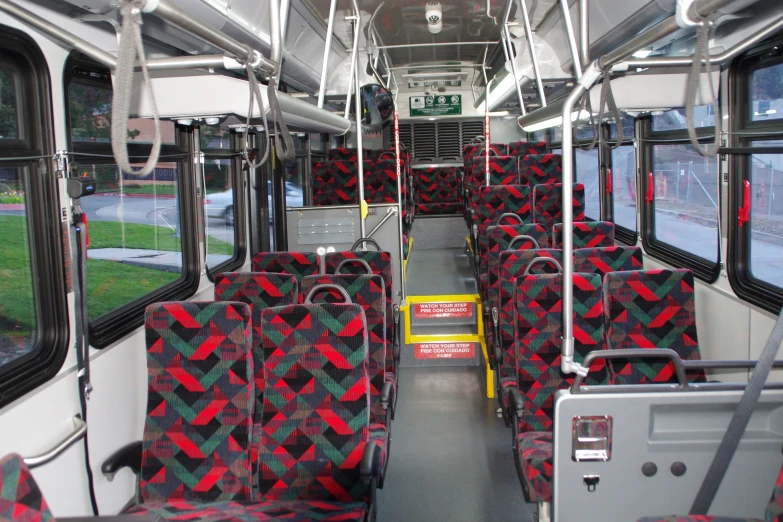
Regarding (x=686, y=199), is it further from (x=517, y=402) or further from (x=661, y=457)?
(x=661, y=457)

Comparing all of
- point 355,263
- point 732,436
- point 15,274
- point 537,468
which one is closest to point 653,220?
point 355,263

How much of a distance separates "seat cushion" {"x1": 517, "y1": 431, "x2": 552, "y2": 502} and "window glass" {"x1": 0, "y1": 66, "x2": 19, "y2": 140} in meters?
2.77

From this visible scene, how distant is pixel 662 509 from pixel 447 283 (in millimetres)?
5766

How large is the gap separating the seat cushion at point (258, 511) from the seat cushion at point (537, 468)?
81 centimetres

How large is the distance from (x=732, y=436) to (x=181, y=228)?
4.10 metres

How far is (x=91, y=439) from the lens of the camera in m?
3.34

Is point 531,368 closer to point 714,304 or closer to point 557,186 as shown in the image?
point 714,304

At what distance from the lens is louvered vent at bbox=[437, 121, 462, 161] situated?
14.1 metres

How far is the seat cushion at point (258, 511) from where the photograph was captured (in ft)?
9.12

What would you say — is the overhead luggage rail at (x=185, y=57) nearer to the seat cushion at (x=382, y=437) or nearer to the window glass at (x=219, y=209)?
the window glass at (x=219, y=209)

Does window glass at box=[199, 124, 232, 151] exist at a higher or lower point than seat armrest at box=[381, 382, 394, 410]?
higher

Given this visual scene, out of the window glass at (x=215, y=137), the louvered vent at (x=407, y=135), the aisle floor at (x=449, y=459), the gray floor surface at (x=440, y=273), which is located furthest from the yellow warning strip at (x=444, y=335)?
the louvered vent at (x=407, y=135)

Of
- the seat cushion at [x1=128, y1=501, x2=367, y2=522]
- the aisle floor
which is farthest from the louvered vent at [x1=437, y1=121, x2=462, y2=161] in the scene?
the seat cushion at [x1=128, y1=501, x2=367, y2=522]

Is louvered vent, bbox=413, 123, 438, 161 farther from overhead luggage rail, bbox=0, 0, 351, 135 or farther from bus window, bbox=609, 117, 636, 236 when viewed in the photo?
overhead luggage rail, bbox=0, 0, 351, 135
